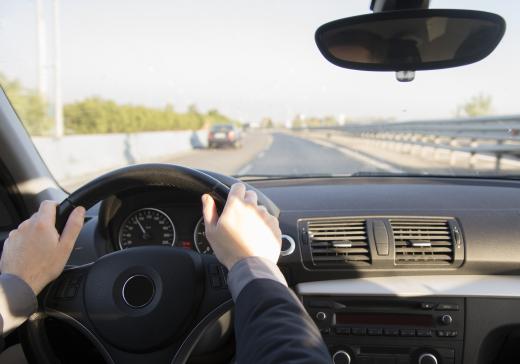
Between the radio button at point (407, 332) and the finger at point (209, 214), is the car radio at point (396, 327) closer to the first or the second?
the radio button at point (407, 332)

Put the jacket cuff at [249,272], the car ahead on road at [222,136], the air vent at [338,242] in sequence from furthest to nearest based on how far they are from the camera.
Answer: the car ahead on road at [222,136] → the air vent at [338,242] → the jacket cuff at [249,272]

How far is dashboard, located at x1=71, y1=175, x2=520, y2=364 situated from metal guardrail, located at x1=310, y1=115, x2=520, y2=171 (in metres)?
1.69

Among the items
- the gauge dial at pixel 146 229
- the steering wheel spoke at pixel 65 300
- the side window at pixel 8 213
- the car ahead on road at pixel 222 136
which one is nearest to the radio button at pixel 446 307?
the gauge dial at pixel 146 229

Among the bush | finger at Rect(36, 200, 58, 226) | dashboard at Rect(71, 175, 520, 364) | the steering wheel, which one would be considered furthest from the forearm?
the bush

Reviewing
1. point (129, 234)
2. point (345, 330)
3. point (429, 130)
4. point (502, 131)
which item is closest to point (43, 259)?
point (129, 234)

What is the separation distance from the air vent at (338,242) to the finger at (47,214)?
156cm

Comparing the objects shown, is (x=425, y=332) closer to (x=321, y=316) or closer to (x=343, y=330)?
(x=343, y=330)

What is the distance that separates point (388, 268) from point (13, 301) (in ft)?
6.56

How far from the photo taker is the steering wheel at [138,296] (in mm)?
2246

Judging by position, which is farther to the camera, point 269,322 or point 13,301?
point 13,301

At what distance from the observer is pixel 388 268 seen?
10.3 feet

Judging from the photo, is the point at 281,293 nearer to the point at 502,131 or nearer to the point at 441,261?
the point at 441,261

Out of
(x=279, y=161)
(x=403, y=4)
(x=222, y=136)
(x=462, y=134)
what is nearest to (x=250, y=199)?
(x=403, y=4)

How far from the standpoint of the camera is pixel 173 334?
7.47 feet
